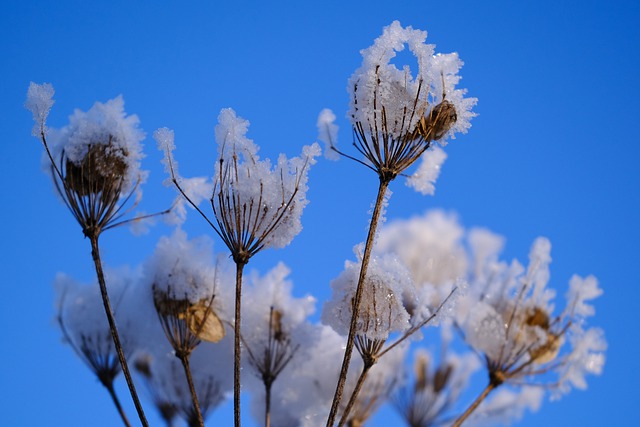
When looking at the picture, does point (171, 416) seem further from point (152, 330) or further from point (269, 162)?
point (269, 162)

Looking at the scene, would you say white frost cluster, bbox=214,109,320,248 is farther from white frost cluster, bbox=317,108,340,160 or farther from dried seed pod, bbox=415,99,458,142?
dried seed pod, bbox=415,99,458,142

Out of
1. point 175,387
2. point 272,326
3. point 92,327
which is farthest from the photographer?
point 175,387

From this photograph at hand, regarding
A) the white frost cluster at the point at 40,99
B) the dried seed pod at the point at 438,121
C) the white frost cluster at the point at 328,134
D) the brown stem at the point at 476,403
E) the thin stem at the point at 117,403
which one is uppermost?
the white frost cluster at the point at 40,99

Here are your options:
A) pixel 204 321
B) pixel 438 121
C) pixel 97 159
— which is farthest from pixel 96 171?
pixel 438 121

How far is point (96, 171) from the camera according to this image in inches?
185

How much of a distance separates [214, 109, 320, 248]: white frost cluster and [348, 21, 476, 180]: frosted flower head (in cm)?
45

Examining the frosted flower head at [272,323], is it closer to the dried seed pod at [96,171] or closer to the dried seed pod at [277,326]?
the dried seed pod at [277,326]

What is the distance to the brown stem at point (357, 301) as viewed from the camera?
3.86 m

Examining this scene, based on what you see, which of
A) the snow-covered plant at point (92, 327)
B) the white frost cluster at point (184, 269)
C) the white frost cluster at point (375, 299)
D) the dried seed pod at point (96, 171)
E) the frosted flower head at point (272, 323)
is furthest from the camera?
the snow-covered plant at point (92, 327)

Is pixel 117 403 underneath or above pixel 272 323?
underneath

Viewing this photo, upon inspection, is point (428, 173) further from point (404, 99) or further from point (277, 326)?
point (277, 326)

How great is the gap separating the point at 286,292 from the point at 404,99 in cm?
260

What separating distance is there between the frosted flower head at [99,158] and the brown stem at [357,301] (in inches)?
73.3

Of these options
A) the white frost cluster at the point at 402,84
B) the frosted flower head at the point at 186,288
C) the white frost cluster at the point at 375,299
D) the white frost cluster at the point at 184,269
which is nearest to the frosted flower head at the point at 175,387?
the frosted flower head at the point at 186,288
